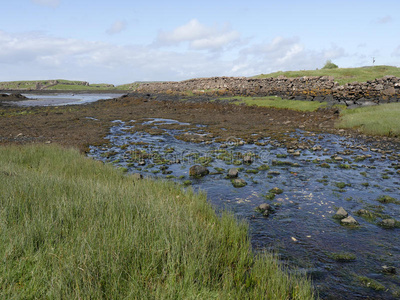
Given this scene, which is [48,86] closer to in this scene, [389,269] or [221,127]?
[221,127]

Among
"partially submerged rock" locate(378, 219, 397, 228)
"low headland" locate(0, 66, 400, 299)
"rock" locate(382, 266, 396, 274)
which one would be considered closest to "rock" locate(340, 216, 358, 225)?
"partially submerged rock" locate(378, 219, 397, 228)

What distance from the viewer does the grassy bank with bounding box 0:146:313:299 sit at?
323 centimetres

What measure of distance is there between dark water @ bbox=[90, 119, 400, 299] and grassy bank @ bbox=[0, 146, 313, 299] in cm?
144

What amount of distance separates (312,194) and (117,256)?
7.81 meters

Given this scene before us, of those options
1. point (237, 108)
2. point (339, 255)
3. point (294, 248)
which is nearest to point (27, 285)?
point (294, 248)

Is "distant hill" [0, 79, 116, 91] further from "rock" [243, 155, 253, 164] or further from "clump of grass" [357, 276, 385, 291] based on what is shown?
"clump of grass" [357, 276, 385, 291]

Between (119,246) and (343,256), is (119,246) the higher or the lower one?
the higher one

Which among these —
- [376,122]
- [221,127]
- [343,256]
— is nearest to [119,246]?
[343,256]

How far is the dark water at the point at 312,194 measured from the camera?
544 cm

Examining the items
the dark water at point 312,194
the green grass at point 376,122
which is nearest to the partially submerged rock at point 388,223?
the dark water at point 312,194

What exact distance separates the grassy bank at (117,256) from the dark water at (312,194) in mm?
1439

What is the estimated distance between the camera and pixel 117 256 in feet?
11.6

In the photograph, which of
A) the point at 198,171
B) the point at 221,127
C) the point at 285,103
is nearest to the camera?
the point at 198,171

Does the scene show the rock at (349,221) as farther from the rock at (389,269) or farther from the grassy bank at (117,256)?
the grassy bank at (117,256)
